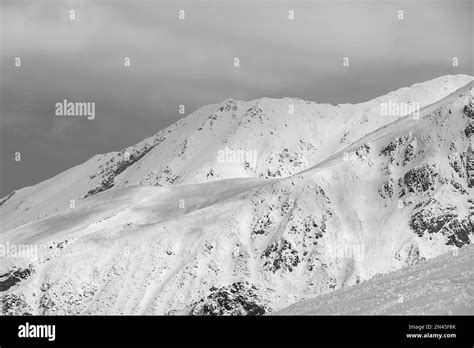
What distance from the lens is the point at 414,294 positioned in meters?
64.8

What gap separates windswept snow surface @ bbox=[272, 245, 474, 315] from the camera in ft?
196

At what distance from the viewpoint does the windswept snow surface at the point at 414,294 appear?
59.8 metres
